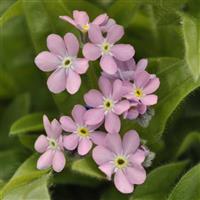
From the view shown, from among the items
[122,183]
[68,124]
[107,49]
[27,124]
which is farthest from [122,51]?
[27,124]

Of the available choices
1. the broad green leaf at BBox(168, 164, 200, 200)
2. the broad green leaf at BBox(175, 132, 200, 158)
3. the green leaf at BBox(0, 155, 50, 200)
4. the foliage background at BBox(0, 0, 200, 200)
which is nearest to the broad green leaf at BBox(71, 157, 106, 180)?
the foliage background at BBox(0, 0, 200, 200)

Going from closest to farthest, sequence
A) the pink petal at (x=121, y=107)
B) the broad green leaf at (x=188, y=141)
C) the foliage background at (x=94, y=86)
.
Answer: the pink petal at (x=121, y=107), the foliage background at (x=94, y=86), the broad green leaf at (x=188, y=141)

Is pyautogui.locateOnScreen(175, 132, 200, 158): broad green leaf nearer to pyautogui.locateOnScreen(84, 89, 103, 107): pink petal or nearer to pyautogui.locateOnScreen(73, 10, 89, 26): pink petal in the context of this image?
pyautogui.locateOnScreen(84, 89, 103, 107): pink petal

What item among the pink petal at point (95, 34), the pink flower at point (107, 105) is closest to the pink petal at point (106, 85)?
the pink flower at point (107, 105)

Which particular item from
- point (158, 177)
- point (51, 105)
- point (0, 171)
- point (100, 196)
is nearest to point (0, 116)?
point (51, 105)

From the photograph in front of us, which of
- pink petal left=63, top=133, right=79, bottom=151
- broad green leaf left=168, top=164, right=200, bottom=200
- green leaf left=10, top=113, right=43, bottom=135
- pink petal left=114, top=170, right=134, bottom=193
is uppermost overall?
pink petal left=63, top=133, right=79, bottom=151

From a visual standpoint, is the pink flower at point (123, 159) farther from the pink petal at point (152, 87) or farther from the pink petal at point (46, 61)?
the pink petal at point (46, 61)

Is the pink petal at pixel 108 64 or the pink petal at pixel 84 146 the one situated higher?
the pink petal at pixel 108 64
